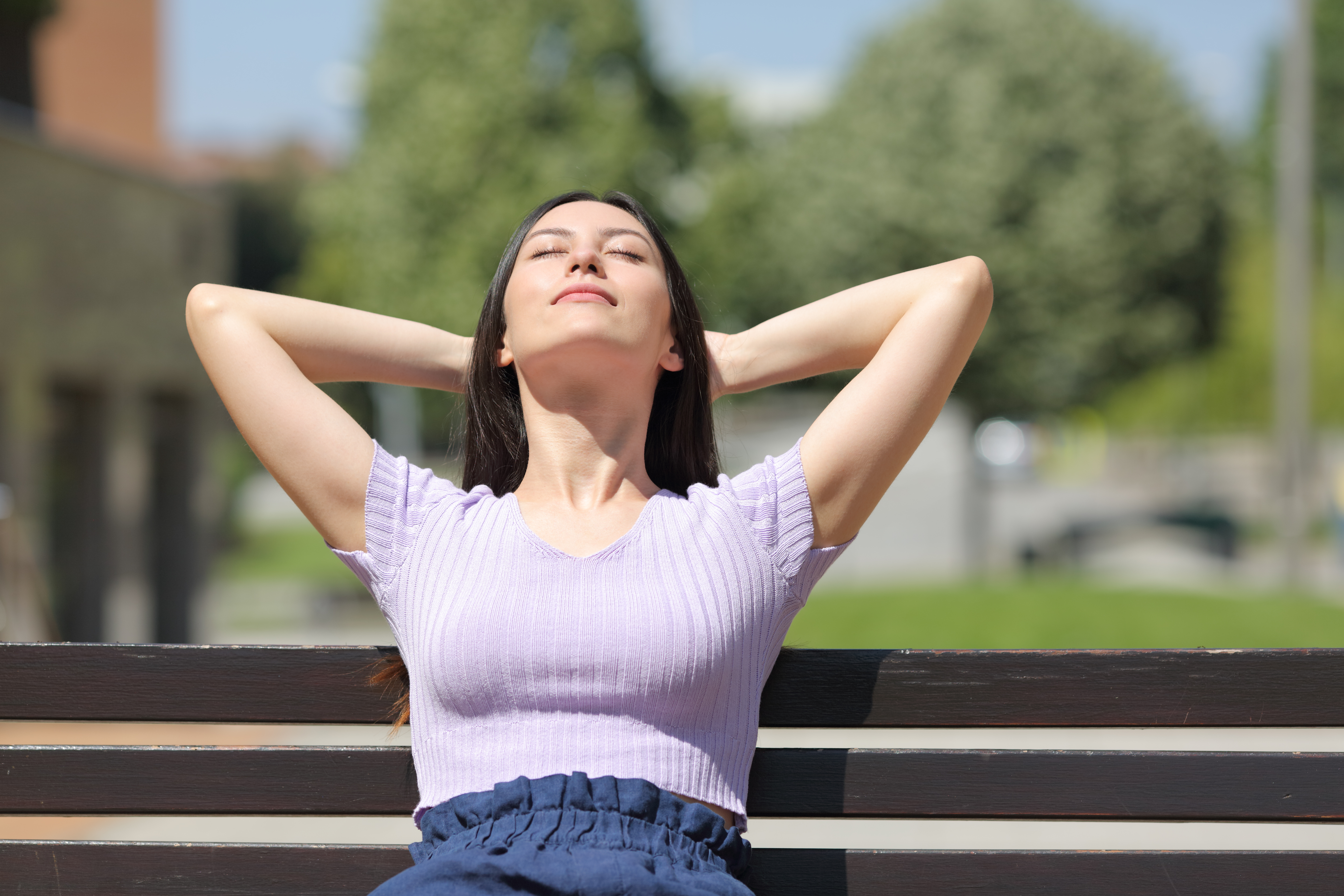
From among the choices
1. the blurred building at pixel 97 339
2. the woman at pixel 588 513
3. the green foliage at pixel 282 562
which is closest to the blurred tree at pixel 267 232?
the green foliage at pixel 282 562

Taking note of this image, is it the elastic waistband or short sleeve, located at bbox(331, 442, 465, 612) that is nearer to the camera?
the elastic waistband

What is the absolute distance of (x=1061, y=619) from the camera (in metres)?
9.48

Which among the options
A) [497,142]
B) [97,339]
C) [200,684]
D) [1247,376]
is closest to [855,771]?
[200,684]

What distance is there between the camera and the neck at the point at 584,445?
Result: 7.41 ft

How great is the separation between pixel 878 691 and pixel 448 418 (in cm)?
112

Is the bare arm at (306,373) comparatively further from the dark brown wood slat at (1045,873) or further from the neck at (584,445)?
the dark brown wood slat at (1045,873)

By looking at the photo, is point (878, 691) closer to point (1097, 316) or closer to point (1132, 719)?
point (1132, 719)

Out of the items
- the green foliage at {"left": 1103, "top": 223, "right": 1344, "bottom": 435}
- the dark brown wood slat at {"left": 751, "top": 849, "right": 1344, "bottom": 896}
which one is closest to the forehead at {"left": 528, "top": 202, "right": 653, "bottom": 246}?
the dark brown wood slat at {"left": 751, "top": 849, "right": 1344, "bottom": 896}

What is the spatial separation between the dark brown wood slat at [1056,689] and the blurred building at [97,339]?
6452mm

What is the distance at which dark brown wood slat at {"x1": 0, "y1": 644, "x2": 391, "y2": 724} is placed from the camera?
7.63ft

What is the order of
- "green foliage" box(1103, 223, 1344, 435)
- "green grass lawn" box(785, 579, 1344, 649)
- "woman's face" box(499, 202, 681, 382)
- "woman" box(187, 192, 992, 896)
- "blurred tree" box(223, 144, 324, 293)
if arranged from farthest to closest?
"blurred tree" box(223, 144, 324, 293), "green foliage" box(1103, 223, 1344, 435), "green grass lawn" box(785, 579, 1344, 649), "woman's face" box(499, 202, 681, 382), "woman" box(187, 192, 992, 896)

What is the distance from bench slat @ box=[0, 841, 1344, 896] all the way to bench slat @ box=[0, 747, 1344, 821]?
69 millimetres

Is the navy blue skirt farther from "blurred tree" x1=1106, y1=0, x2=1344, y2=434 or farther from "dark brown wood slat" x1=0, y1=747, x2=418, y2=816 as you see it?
"blurred tree" x1=1106, y1=0, x2=1344, y2=434

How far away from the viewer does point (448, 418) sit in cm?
282
